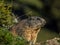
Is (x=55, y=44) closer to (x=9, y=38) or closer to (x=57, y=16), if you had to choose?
(x=9, y=38)

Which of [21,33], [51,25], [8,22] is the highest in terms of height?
[8,22]

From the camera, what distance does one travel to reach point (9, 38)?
8.07 meters

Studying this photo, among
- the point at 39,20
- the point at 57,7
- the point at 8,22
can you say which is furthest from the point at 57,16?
the point at 8,22

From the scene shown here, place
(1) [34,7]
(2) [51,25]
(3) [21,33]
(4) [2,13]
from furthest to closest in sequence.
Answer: (1) [34,7], (2) [51,25], (3) [21,33], (4) [2,13]

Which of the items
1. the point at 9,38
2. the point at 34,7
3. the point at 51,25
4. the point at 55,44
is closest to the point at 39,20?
the point at 55,44

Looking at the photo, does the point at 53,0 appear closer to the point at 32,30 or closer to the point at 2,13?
the point at 32,30

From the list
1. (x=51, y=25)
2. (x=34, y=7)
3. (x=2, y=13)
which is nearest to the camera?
(x=2, y=13)

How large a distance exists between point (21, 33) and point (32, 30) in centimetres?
45

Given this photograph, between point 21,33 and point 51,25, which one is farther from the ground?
point 21,33

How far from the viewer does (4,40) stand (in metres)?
8.02

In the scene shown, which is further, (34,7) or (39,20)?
(34,7)

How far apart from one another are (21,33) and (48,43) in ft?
4.90

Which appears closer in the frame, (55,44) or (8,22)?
(8,22)

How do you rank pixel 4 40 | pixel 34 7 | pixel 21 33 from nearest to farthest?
pixel 4 40 → pixel 21 33 → pixel 34 7
